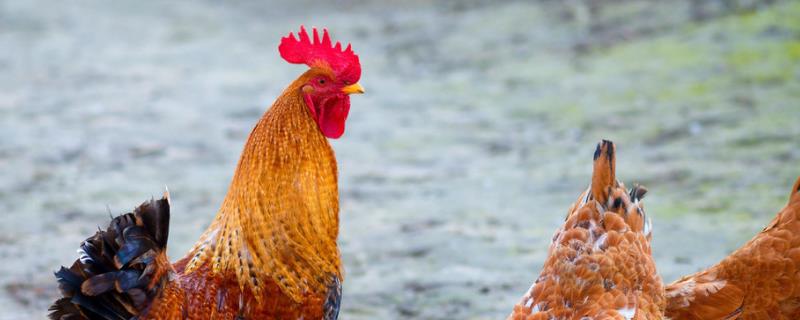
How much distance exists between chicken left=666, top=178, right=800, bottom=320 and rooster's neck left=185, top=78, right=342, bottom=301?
1.74 m

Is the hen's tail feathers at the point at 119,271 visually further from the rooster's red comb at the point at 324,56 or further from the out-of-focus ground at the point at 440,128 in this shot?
the out-of-focus ground at the point at 440,128

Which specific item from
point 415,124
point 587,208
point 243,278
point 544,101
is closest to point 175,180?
point 415,124

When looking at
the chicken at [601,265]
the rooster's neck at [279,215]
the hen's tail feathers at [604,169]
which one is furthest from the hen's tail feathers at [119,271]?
the hen's tail feathers at [604,169]

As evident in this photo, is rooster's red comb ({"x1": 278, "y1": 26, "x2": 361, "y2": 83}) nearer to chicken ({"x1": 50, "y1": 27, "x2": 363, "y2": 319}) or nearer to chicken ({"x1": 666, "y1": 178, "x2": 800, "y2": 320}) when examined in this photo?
chicken ({"x1": 50, "y1": 27, "x2": 363, "y2": 319})

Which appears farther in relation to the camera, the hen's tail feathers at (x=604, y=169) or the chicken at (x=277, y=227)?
the hen's tail feathers at (x=604, y=169)

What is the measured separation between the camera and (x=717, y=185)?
8.50m

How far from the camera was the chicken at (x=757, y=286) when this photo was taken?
472 cm

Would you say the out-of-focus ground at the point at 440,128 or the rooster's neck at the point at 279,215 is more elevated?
the out-of-focus ground at the point at 440,128

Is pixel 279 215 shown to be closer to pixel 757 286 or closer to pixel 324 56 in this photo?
pixel 324 56

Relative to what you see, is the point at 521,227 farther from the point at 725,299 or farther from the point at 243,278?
the point at 243,278

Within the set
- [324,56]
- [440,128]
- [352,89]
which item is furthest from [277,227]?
[440,128]

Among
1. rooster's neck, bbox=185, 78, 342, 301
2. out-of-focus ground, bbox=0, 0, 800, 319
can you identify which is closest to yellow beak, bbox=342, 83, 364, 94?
rooster's neck, bbox=185, 78, 342, 301

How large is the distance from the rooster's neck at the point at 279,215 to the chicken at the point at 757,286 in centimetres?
174

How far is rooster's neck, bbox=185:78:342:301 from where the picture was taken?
15.0 ft
